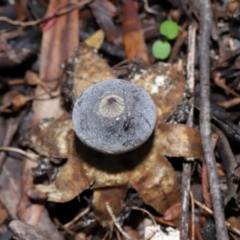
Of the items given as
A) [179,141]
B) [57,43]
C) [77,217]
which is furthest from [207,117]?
[57,43]

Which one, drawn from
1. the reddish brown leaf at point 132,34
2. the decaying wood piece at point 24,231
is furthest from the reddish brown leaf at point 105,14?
the decaying wood piece at point 24,231

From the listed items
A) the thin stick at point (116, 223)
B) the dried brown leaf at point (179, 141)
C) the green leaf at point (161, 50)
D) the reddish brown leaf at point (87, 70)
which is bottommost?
the thin stick at point (116, 223)

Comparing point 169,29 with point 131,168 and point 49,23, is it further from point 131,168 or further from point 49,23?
point 131,168

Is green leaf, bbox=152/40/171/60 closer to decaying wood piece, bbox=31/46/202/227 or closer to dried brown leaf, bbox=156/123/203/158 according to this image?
decaying wood piece, bbox=31/46/202/227

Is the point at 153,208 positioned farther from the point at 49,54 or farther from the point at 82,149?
the point at 49,54

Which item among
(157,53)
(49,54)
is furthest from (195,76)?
(49,54)

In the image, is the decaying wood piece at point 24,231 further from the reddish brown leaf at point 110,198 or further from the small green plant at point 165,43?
the small green plant at point 165,43

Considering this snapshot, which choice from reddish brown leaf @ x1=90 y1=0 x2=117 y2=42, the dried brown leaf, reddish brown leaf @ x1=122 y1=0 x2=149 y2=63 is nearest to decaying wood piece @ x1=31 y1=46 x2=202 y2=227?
the dried brown leaf
